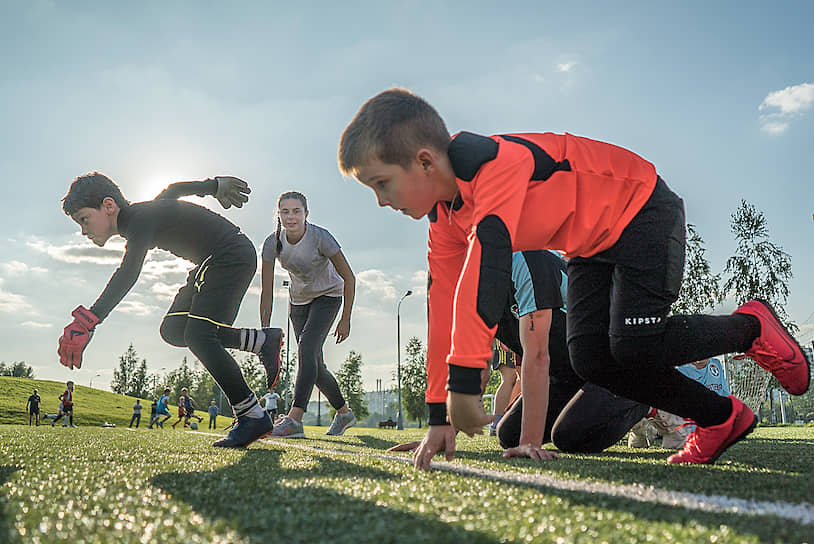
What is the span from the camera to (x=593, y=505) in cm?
150

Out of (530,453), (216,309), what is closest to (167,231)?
(216,309)

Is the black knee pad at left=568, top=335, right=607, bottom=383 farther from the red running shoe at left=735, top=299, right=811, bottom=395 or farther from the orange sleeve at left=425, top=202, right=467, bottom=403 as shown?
the red running shoe at left=735, top=299, right=811, bottom=395

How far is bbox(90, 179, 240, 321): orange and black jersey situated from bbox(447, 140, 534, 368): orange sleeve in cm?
258

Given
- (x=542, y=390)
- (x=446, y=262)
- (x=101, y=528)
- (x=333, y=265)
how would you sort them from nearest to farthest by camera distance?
(x=101, y=528) < (x=446, y=262) < (x=542, y=390) < (x=333, y=265)

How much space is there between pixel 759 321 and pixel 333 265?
507 centimetres

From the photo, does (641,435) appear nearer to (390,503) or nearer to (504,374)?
(504,374)

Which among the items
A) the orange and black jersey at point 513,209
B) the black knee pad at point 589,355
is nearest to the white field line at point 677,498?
the orange and black jersey at point 513,209

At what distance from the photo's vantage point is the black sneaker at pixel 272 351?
495 centimetres

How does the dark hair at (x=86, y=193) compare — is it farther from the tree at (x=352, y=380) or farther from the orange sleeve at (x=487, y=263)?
the tree at (x=352, y=380)

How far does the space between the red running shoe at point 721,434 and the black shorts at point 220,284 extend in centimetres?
324

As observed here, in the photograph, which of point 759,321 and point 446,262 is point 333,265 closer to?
point 446,262

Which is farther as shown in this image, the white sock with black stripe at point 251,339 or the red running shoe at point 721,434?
the white sock with black stripe at point 251,339

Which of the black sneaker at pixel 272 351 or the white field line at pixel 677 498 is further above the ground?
the black sneaker at pixel 272 351

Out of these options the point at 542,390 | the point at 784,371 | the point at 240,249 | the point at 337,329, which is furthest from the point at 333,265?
the point at 784,371
